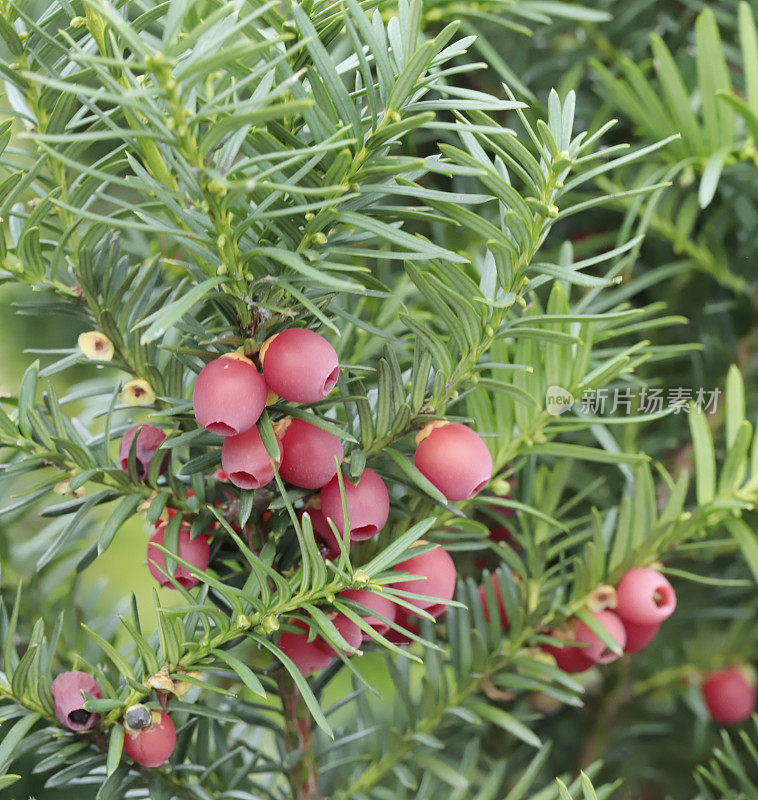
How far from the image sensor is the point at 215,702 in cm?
56

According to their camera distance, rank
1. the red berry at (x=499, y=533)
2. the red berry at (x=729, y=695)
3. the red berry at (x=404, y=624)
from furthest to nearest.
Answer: the red berry at (x=729, y=695) < the red berry at (x=499, y=533) < the red berry at (x=404, y=624)

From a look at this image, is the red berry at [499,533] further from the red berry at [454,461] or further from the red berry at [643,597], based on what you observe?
the red berry at [454,461]

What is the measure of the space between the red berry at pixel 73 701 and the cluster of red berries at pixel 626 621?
249 millimetres

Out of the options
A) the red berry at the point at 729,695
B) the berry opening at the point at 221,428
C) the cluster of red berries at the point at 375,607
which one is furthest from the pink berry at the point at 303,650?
the red berry at the point at 729,695

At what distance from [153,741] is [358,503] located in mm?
132

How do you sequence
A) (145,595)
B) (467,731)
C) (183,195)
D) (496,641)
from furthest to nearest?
(145,595) < (467,731) < (496,641) < (183,195)

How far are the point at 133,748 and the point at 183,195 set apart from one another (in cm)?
23

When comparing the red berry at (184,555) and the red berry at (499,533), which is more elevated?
the red berry at (184,555)

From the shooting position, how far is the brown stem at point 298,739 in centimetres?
42

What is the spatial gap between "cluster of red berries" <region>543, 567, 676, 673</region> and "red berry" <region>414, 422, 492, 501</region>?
159 mm

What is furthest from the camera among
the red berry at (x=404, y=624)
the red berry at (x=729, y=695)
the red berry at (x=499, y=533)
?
the red berry at (x=729, y=695)

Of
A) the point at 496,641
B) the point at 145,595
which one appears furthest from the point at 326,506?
the point at 145,595

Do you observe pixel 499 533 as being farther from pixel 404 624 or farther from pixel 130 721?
pixel 130 721

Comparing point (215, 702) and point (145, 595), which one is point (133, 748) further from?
point (145, 595)
